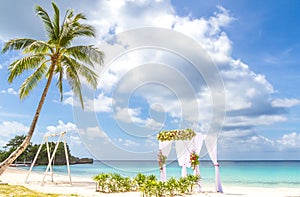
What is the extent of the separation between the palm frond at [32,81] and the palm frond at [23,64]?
0.33 metres

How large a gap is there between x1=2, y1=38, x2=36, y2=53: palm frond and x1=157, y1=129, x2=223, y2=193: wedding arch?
722 centimetres

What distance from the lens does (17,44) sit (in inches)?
508

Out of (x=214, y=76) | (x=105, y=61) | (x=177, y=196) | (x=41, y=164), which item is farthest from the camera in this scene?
(x=41, y=164)

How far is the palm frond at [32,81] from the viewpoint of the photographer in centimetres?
1288

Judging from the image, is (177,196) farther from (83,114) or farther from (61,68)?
(61,68)

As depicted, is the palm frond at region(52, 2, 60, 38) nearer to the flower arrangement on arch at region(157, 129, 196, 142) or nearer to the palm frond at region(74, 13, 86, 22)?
the palm frond at region(74, 13, 86, 22)

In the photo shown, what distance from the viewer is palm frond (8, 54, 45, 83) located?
12.0 m

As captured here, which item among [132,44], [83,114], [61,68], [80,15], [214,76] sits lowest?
[83,114]

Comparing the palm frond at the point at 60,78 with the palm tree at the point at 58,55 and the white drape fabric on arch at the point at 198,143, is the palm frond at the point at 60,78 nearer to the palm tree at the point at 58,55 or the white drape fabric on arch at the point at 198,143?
the palm tree at the point at 58,55

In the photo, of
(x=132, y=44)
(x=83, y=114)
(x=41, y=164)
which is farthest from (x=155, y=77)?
(x=41, y=164)

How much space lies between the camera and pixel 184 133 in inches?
A: 472

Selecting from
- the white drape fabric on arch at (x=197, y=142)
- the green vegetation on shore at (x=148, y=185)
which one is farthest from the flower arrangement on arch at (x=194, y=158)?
the green vegetation on shore at (x=148, y=185)

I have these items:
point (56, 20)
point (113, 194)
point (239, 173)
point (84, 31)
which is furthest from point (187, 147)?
point (239, 173)

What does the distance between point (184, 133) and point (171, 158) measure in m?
1.67
